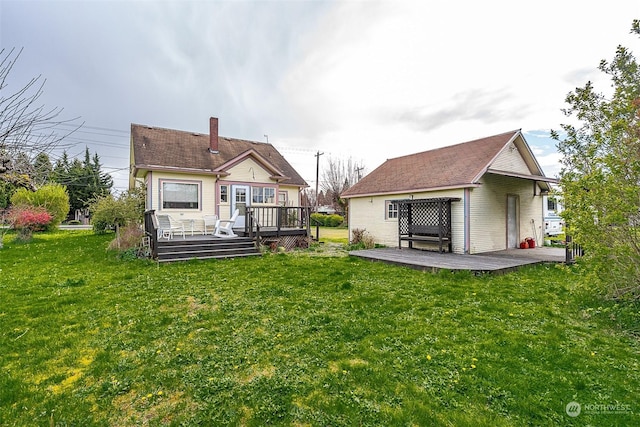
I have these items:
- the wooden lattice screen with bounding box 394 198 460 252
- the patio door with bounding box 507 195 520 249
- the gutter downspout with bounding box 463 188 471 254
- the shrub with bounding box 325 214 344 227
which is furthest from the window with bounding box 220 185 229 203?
the shrub with bounding box 325 214 344 227

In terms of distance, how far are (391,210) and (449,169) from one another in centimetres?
287

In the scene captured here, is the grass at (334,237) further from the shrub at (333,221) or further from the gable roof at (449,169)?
the shrub at (333,221)

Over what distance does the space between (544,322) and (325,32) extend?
423 inches

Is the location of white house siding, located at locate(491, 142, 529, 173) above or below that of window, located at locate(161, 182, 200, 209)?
above

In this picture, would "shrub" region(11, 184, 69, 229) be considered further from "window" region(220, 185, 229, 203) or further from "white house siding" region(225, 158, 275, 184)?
"white house siding" region(225, 158, 275, 184)

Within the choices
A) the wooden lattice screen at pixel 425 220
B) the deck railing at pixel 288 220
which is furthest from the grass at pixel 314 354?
the deck railing at pixel 288 220

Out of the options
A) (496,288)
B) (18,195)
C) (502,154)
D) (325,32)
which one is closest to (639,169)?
(496,288)

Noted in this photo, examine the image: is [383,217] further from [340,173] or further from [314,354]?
[340,173]

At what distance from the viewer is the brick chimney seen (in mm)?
14539

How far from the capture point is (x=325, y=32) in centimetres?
1065

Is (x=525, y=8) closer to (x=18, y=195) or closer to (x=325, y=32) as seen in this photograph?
(x=325, y=32)

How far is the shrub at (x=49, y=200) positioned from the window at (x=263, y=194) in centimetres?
1351

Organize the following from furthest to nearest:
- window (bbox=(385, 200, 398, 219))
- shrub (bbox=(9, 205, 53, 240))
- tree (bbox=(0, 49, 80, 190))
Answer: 1. shrub (bbox=(9, 205, 53, 240))
2. window (bbox=(385, 200, 398, 219))
3. tree (bbox=(0, 49, 80, 190))

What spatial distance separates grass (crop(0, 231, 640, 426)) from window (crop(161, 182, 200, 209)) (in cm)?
638
